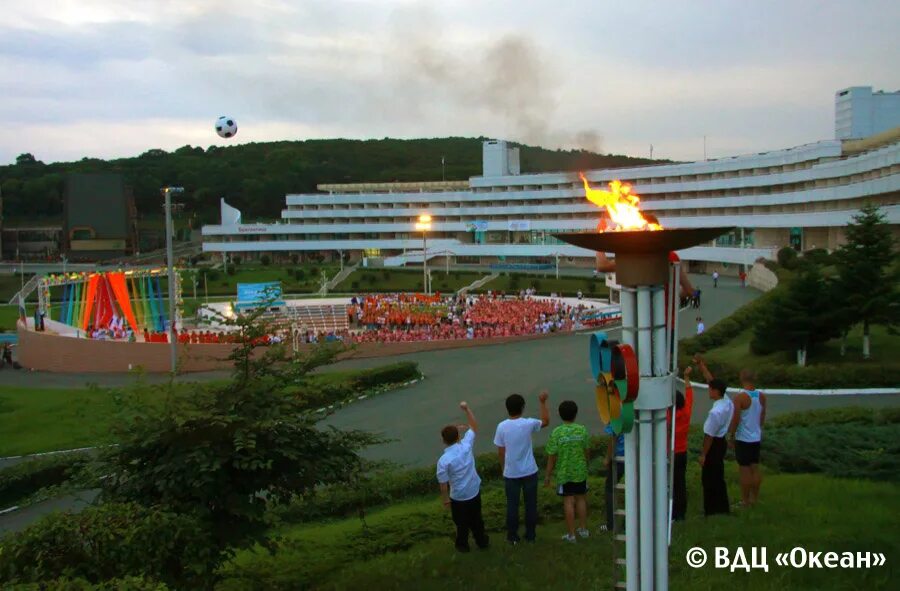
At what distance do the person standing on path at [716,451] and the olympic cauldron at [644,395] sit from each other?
3146mm

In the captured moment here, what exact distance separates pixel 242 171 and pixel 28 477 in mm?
94566

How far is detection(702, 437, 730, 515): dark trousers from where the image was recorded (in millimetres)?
7426

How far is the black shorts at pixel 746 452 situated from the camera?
7.58 meters

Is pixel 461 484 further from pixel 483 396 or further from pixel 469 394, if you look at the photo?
pixel 469 394

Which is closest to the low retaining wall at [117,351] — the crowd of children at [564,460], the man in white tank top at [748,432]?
the man in white tank top at [748,432]

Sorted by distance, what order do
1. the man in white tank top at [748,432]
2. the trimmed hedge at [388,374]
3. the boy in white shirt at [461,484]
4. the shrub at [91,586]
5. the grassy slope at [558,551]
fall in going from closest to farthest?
the shrub at [91,586] < the grassy slope at [558,551] < the boy in white shirt at [461,484] < the man in white tank top at [748,432] < the trimmed hedge at [388,374]

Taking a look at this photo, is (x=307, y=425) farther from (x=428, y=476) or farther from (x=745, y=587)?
(x=428, y=476)

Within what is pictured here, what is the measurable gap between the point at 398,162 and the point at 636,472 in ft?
429

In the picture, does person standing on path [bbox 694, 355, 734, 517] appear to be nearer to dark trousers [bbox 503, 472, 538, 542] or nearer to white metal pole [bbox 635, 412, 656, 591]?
dark trousers [bbox 503, 472, 538, 542]

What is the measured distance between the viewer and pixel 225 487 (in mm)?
5809

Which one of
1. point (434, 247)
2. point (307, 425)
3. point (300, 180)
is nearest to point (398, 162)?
point (300, 180)

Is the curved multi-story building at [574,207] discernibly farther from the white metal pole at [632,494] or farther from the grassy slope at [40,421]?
the white metal pole at [632,494]

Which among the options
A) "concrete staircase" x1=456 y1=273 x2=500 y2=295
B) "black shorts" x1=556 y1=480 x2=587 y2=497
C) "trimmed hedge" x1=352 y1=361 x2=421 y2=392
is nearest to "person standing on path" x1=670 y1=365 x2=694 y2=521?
"black shorts" x1=556 y1=480 x2=587 y2=497

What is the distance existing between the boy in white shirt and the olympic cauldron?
2.31m
